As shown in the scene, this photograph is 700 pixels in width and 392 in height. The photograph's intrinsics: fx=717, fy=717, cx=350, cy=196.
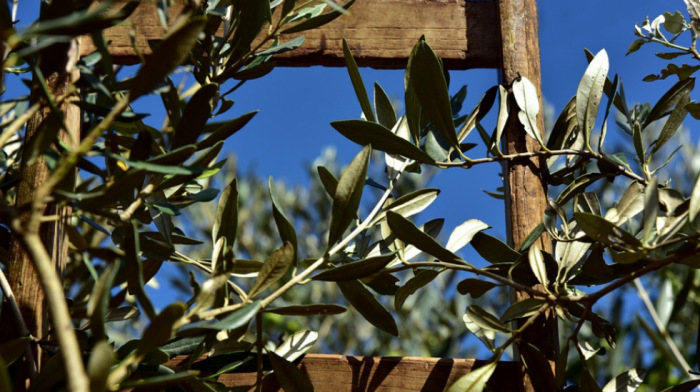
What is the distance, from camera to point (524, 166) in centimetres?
81

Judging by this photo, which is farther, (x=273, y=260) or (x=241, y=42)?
(x=241, y=42)

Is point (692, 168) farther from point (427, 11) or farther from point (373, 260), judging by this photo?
point (373, 260)

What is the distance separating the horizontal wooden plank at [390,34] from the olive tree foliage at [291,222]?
0.25 ft

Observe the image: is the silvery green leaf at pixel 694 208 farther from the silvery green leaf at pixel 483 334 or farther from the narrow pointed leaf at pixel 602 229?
the silvery green leaf at pixel 483 334

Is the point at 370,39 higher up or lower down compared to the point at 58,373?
higher up

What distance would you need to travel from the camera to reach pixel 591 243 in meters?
0.67

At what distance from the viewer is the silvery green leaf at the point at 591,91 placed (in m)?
0.70

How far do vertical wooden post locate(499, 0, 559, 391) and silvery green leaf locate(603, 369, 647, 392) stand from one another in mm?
61

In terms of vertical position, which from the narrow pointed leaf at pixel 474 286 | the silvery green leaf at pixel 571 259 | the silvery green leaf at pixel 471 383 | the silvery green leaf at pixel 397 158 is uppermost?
the silvery green leaf at pixel 397 158

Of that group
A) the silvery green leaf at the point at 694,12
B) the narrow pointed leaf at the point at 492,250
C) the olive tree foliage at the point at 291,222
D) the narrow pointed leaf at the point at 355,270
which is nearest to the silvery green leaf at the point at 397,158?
the olive tree foliage at the point at 291,222

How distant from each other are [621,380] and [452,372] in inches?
6.4

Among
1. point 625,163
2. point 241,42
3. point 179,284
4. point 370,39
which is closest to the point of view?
point 241,42

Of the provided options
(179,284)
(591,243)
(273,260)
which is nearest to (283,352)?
(273,260)

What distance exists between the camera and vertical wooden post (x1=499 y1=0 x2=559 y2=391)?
0.74 m
